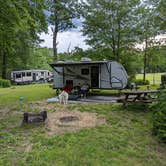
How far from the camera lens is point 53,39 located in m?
23.5

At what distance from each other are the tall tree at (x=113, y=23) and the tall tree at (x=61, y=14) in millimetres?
4243

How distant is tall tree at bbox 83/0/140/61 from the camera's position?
17.9 meters

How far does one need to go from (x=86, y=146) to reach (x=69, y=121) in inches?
82.0

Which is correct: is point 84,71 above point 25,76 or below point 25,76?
above

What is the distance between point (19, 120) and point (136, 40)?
44.7ft

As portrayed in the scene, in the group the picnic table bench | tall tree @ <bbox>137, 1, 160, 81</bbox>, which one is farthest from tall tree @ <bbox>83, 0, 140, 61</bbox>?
the picnic table bench

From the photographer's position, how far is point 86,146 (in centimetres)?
510

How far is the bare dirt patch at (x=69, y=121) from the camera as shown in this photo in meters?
6.29

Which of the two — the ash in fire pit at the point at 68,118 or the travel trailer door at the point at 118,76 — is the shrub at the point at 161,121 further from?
the travel trailer door at the point at 118,76

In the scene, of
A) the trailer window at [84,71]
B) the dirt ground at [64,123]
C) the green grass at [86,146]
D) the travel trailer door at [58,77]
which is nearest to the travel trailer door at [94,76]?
the trailer window at [84,71]

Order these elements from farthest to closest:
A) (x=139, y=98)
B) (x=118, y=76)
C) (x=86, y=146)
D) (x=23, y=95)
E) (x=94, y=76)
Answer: (x=23, y=95)
(x=94, y=76)
(x=118, y=76)
(x=139, y=98)
(x=86, y=146)

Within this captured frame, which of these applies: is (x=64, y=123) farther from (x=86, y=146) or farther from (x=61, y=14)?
(x=61, y=14)

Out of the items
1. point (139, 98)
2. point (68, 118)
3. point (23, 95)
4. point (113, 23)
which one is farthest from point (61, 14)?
point (68, 118)

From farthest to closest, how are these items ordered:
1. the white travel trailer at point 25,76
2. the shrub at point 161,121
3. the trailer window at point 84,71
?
the white travel trailer at point 25,76, the trailer window at point 84,71, the shrub at point 161,121
